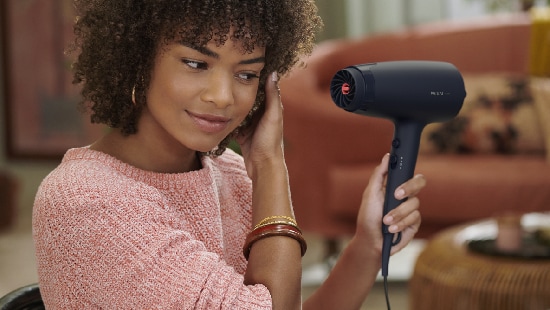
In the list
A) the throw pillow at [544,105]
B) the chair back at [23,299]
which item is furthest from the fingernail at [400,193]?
the throw pillow at [544,105]

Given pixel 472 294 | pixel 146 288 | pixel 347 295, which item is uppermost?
pixel 146 288

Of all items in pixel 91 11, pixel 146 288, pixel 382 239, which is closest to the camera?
pixel 146 288

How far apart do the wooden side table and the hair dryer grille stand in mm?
1336

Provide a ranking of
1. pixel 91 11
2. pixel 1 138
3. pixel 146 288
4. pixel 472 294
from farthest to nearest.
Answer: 1. pixel 1 138
2. pixel 472 294
3. pixel 91 11
4. pixel 146 288

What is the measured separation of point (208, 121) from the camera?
1059 mm

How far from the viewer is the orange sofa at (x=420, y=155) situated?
10.8 feet

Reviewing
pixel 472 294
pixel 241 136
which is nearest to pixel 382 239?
pixel 241 136

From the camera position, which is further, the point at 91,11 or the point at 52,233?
the point at 91,11

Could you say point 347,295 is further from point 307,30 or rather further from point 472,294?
point 472,294

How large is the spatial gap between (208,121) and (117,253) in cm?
21

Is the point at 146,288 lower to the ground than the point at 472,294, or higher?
higher

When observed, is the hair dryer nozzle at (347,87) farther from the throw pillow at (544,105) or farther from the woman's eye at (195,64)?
the throw pillow at (544,105)

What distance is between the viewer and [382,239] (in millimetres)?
1255

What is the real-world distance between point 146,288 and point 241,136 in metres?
0.33
